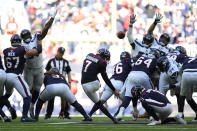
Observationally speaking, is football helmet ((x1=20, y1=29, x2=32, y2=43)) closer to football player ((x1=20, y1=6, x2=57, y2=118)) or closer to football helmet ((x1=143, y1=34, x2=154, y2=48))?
football player ((x1=20, y1=6, x2=57, y2=118))

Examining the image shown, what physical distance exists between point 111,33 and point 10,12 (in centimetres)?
403

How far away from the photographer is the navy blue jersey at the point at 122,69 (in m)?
12.8

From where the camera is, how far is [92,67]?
35.7ft

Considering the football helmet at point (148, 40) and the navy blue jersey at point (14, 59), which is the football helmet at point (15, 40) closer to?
the navy blue jersey at point (14, 59)

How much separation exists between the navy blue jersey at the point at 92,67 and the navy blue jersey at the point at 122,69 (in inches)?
72.0

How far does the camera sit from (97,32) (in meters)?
21.1

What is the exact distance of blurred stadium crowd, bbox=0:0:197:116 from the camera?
67.1ft

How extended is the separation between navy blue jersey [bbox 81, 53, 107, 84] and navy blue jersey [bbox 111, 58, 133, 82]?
1.83 m

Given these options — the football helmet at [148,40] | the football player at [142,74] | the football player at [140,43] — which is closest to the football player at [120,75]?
the football player at [140,43]

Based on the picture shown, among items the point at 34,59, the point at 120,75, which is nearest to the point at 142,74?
the point at 120,75

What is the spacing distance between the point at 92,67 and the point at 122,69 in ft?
7.13

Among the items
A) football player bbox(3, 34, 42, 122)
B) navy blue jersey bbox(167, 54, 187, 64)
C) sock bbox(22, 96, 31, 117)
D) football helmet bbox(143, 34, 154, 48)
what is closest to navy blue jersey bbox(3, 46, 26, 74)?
football player bbox(3, 34, 42, 122)

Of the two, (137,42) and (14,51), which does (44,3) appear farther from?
(14,51)

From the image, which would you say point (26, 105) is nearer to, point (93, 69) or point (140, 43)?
point (93, 69)
